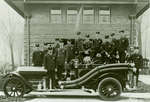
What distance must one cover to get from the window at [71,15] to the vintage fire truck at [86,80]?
5.85 meters

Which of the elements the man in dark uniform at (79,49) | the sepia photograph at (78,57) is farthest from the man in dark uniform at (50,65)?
the man in dark uniform at (79,49)

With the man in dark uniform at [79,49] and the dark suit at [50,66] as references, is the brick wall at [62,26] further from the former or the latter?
the dark suit at [50,66]

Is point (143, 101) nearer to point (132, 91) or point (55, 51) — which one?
point (132, 91)

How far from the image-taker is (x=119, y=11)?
49.4 feet

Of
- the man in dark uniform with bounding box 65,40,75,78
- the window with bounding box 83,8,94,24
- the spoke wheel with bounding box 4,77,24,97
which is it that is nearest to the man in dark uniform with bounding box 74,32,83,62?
the man in dark uniform with bounding box 65,40,75,78

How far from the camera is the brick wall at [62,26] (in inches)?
574

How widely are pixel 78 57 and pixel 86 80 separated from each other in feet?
4.45

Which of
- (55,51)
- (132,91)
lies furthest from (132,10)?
(55,51)

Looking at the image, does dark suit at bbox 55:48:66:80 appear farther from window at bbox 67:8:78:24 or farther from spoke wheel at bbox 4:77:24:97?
window at bbox 67:8:78:24

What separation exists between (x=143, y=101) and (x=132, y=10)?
291 inches

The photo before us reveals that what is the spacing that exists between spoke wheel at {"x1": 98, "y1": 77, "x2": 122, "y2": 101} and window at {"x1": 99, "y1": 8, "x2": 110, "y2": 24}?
264 inches

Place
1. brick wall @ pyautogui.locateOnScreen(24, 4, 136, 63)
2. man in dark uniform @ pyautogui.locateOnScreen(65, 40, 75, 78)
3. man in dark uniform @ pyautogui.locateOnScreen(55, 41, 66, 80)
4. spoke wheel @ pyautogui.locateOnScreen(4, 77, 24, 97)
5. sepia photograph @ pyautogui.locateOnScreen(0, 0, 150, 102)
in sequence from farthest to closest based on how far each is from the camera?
brick wall @ pyautogui.locateOnScreen(24, 4, 136, 63) < man in dark uniform @ pyautogui.locateOnScreen(65, 40, 75, 78) < man in dark uniform @ pyautogui.locateOnScreen(55, 41, 66, 80) < spoke wheel @ pyautogui.locateOnScreen(4, 77, 24, 97) < sepia photograph @ pyautogui.locateOnScreen(0, 0, 150, 102)

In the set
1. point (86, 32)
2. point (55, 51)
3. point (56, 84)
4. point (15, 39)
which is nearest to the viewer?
point (56, 84)

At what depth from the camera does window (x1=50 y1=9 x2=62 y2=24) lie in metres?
14.9
